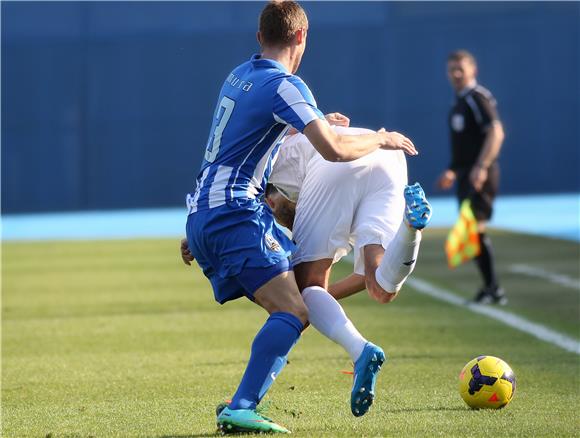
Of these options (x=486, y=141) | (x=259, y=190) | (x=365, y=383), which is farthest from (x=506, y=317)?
(x=365, y=383)

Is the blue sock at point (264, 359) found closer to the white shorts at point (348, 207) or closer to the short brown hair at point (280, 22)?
the white shorts at point (348, 207)

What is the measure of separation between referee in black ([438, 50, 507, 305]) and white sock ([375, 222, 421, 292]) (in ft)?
18.3

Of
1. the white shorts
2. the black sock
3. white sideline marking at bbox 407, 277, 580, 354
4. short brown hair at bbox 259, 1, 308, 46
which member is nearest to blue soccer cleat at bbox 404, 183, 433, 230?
the white shorts

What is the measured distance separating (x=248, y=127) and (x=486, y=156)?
6.37 metres

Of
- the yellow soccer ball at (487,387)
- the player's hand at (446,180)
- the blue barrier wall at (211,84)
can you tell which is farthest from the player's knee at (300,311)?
the blue barrier wall at (211,84)

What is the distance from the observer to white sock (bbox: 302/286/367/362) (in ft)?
18.5

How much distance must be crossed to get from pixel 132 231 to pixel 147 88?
944 cm

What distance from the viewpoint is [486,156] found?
11594mm

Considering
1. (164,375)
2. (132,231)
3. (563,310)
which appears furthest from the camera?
(132,231)

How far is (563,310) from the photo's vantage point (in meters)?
10.4

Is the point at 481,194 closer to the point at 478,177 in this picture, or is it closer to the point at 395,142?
the point at 478,177

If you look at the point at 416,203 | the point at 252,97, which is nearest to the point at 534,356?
the point at 416,203

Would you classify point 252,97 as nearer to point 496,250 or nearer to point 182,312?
point 182,312

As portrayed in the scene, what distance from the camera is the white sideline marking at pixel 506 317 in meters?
8.60
